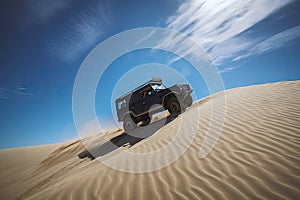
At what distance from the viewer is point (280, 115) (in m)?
4.14

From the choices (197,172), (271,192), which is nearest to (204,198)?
→ (197,172)

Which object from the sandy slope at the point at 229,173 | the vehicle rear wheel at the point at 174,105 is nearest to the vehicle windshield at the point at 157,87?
the vehicle rear wheel at the point at 174,105

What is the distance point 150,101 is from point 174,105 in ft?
4.20

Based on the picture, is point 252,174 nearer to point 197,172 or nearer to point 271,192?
point 271,192

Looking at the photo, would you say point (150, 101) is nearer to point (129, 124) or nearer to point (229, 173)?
point (129, 124)

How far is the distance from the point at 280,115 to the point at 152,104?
17.1 ft

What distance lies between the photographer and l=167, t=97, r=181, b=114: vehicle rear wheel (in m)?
7.72

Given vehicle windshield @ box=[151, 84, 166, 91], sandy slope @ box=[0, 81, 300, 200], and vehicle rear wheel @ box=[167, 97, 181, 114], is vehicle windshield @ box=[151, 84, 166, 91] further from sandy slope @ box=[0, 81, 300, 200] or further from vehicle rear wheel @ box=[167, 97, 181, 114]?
sandy slope @ box=[0, 81, 300, 200]

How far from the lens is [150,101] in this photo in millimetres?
8312

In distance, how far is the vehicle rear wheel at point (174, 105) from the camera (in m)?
7.72

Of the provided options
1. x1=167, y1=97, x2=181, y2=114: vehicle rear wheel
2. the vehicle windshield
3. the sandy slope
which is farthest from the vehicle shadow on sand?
the sandy slope

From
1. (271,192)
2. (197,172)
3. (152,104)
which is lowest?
(271,192)

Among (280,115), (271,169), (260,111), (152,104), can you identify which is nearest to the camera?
(271,169)

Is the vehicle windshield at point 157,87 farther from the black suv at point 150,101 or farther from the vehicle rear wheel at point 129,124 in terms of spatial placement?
the vehicle rear wheel at point 129,124
